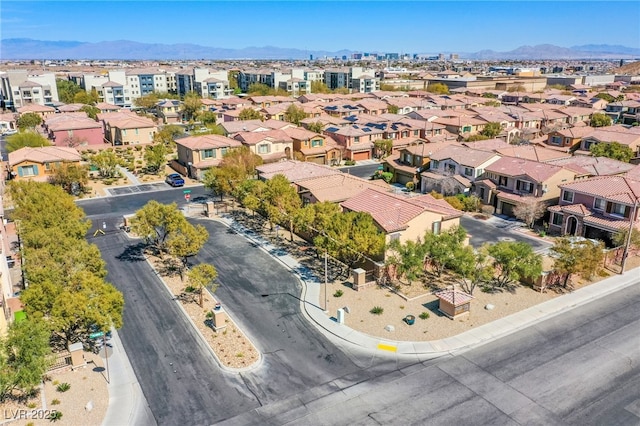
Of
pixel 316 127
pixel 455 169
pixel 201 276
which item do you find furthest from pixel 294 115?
pixel 201 276

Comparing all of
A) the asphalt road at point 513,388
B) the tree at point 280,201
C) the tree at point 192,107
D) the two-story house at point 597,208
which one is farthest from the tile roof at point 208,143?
the tree at point 192,107

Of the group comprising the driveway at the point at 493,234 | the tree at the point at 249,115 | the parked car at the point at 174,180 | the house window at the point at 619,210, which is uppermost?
the tree at the point at 249,115

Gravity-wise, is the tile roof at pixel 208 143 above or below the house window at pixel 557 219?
above

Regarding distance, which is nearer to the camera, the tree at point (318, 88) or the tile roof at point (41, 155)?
the tile roof at point (41, 155)

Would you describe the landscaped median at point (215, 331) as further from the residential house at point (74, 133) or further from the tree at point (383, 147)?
the residential house at point (74, 133)

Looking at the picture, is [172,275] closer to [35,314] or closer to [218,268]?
[218,268]

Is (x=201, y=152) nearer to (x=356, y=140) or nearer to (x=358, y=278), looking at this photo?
(x=356, y=140)

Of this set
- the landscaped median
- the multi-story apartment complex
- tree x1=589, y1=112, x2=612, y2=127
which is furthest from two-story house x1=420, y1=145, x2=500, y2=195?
the multi-story apartment complex
